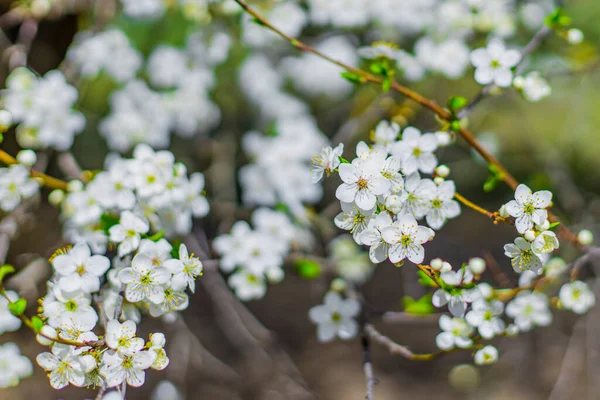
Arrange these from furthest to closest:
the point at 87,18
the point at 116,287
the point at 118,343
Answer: the point at 87,18 → the point at 116,287 → the point at 118,343

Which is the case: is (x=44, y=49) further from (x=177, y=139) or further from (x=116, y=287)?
(x=116, y=287)

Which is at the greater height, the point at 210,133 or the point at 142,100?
the point at 142,100

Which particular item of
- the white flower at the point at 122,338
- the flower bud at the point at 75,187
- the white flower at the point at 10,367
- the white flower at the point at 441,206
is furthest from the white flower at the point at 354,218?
the white flower at the point at 10,367

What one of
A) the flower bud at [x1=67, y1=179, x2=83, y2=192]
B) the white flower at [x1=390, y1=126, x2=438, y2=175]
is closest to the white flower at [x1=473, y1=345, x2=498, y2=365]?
the white flower at [x1=390, y1=126, x2=438, y2=175]

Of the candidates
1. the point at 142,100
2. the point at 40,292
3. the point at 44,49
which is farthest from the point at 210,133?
the point at 40,292

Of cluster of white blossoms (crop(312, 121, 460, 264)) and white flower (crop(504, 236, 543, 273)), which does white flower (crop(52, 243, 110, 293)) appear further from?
white flower (crop(504, 236, 543, 273))

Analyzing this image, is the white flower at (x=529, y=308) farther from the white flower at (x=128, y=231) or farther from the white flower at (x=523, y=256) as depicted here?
the white flower at (x=128, y=231)
